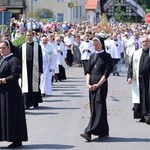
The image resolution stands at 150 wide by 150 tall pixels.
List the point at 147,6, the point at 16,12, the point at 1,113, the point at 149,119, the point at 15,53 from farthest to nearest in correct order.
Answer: the point at 147,6 < the point at 16,12 < the point at 149,119 < the point at 15,53 < the point at 1,113

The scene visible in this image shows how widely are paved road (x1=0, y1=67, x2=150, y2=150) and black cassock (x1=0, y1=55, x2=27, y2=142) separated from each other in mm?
406

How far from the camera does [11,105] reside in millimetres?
12680

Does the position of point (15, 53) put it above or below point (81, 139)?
above

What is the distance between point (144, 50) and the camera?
1591 centimetres

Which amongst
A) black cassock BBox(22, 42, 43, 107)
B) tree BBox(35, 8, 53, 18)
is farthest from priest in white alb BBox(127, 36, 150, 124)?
tree BBox(35, 8, 53, 18)

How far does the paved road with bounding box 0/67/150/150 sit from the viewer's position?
13148 millimetres

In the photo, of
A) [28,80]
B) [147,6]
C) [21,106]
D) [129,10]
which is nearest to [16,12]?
[129,10]

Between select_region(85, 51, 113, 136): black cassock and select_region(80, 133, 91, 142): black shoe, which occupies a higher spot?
select_region(85, 51, 113, 136): black cassock

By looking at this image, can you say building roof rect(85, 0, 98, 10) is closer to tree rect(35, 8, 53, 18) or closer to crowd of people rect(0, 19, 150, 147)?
tree rect(35, 8, 53, 18)

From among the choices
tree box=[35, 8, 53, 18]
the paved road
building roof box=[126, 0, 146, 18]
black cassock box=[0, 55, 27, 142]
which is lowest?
the paved road

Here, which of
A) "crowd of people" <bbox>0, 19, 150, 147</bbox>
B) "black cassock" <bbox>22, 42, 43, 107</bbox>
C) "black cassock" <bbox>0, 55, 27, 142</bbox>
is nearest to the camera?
"black cassock" <bbox>0, 55, 27, 142</bbox>

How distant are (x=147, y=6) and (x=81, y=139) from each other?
4609 inches

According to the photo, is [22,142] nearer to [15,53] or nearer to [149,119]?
[15,53]

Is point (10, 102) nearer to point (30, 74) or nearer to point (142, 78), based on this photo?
point (142, 78)
